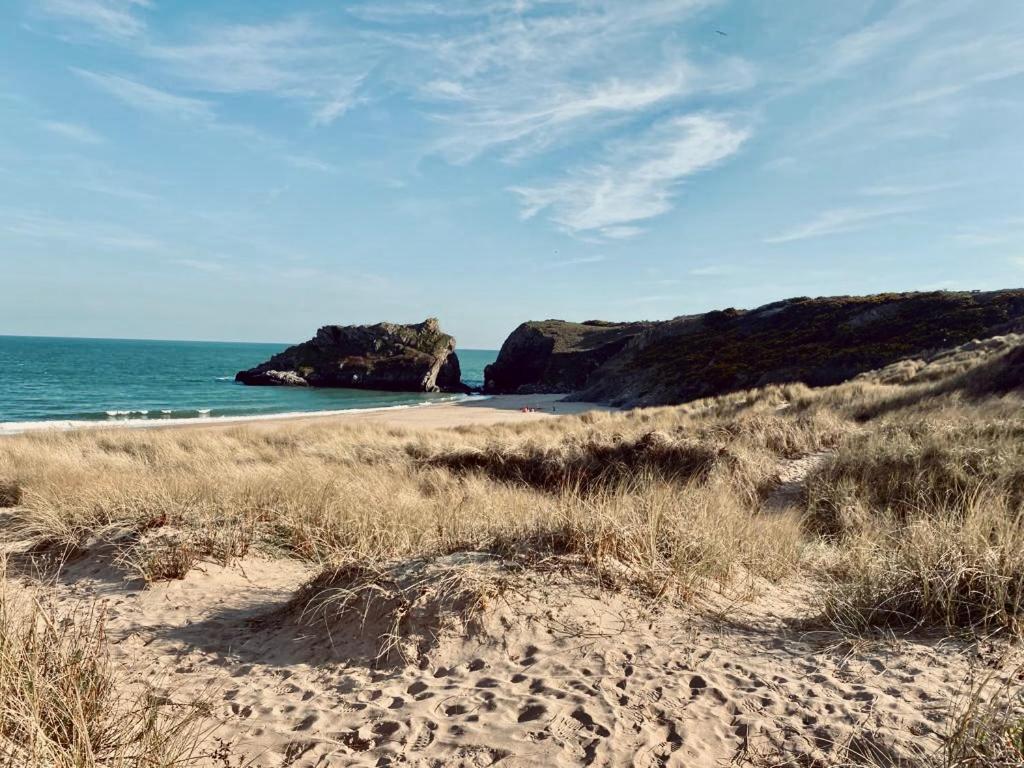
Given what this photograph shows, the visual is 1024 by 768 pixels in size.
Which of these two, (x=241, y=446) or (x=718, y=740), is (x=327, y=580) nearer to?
(x=718, y=740)

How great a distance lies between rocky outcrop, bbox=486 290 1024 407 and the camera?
3409cm

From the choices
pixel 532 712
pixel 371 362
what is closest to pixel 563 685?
pixel 532 712

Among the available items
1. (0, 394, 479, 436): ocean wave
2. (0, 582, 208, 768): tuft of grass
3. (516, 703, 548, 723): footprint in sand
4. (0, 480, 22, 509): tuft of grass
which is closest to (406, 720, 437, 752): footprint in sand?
(516, 703, 548, 723): footprint in sand

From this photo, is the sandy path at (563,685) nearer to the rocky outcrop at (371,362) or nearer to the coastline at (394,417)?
the coastline at (394,417)

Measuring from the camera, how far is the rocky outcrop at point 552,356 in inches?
2438

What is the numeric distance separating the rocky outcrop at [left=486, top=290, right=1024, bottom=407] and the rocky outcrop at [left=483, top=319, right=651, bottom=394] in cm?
17

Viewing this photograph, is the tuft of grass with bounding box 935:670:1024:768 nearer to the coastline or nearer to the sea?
the coastline

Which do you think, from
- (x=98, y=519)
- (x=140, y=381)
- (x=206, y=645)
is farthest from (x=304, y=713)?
(x=140, y=381)

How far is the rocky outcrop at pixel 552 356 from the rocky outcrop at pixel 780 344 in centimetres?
17

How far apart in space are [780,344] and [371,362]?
1835 inches

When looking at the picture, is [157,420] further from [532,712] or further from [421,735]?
[532,712]

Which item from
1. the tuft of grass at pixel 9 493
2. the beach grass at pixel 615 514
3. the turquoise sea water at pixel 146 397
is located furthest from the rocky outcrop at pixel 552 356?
the tuft of grass at pixel 9 493

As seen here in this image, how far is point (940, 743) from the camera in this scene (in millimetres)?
2615

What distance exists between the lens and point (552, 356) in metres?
64.9
